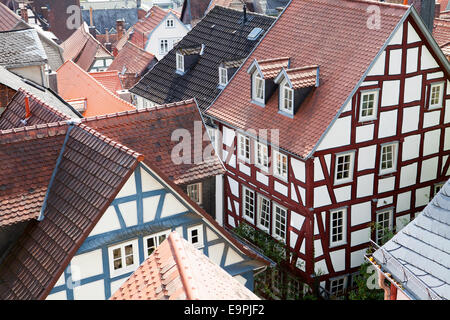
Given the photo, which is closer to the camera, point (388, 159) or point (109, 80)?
point (388, 159)

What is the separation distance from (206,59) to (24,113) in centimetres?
1198

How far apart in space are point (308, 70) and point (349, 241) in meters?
6.24

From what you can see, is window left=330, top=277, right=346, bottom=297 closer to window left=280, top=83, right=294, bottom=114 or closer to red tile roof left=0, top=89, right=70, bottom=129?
window left=280, top=83, right=294, bottom=114

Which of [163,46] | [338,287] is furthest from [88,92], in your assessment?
[338,287]

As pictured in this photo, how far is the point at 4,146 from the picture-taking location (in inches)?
668

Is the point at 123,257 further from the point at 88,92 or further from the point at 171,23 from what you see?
the point at 171,23

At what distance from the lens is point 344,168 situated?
22969 mm

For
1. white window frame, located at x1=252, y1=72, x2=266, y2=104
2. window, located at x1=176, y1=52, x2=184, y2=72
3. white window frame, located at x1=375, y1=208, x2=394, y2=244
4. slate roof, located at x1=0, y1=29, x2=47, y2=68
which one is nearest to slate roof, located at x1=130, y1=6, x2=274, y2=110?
window, located at x1=176, y1=52, x2=184, y2=72

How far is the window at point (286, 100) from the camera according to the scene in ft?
77.3

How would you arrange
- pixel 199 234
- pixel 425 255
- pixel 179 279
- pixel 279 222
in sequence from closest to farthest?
pixel 179 279, pixel 425 255, pixel 199 234, pixel 279 222

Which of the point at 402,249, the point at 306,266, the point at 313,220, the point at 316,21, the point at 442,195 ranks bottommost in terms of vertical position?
the point at 306,266

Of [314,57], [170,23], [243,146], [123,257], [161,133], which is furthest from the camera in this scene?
[170,23]
